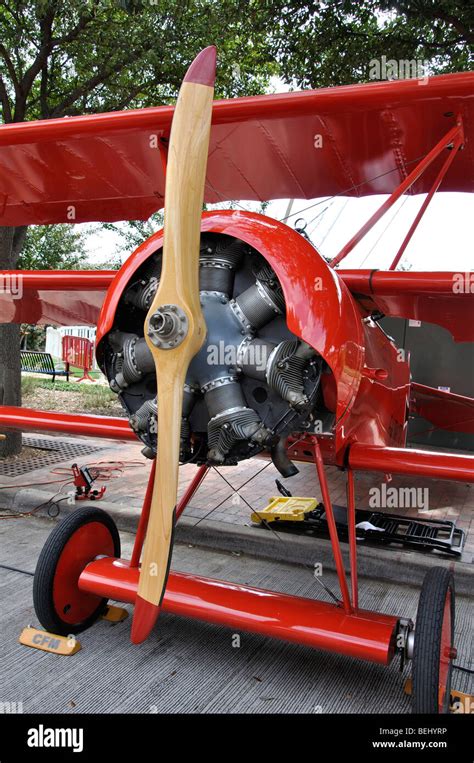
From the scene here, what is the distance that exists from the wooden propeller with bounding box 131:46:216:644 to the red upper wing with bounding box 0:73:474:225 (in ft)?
3.19

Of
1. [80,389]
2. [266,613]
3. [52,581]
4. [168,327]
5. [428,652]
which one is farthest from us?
[80,389]

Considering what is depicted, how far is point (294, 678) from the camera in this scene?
2680 mm

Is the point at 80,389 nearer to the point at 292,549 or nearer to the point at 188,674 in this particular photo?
the point at 292,549

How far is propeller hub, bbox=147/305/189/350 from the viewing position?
2039mm

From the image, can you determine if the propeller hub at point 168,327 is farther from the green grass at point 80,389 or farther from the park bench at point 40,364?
the park bench at point 40,364

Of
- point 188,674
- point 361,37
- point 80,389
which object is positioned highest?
point 361,37

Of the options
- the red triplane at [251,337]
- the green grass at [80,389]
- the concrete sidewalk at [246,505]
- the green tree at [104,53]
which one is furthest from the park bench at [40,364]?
the red triplane at [251,337]

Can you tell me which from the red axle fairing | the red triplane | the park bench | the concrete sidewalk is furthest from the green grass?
the red axle fairing

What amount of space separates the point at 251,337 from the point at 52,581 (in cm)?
157

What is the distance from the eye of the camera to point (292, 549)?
4172 millimetres

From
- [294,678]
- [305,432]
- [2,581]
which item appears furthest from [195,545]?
[305,432]

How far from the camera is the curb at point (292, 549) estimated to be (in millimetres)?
3830

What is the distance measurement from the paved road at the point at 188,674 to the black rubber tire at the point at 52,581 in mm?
86

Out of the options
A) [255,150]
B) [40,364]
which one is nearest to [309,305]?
[255,150]
